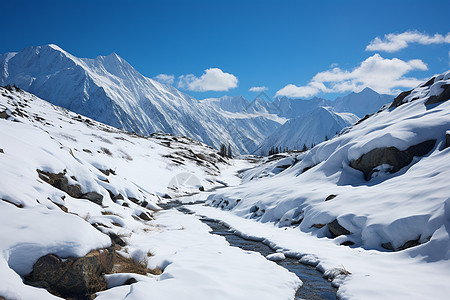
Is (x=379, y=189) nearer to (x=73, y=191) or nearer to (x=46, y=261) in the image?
(x=46, y=261)

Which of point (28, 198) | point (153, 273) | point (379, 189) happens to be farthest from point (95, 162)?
point (379, 189)

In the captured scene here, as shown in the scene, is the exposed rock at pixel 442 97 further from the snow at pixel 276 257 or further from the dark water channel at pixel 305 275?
the snow at pixel 276 257

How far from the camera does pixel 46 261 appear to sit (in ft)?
20.6

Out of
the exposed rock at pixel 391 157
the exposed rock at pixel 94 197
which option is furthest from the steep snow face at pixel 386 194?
the exposed rock at pixel 94 197

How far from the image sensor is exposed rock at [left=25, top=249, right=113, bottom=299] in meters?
6.14

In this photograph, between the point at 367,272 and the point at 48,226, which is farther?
the point at 367,272

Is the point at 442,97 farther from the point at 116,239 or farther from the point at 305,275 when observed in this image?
the point at 116,239

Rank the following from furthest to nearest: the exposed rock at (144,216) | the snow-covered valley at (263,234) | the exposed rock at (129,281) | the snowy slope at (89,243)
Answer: the exposed rock at (144,216)
the exposed rock at (129,281)
the snow-covered valley at (263,234)
the snowy slope at (89,243)

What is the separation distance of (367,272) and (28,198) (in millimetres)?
13136

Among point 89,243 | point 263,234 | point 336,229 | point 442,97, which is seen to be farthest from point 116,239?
point 442,97

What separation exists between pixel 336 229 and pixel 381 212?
2.71 metres

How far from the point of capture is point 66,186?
15258 millimetres

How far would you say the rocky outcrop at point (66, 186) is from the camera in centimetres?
1438

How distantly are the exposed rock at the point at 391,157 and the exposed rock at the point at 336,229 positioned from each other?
6.89 meters
